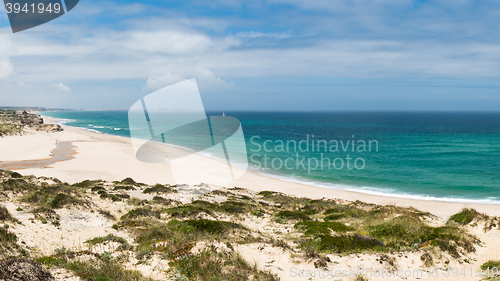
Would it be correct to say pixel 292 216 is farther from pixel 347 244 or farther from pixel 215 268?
pixel 215 268

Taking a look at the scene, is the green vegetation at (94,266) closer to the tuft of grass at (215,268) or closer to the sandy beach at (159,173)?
the tuft of grass at (215,268)

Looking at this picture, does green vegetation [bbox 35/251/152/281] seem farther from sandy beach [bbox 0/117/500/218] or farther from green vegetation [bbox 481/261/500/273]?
sandy beach [bbox 0/117/500/218]

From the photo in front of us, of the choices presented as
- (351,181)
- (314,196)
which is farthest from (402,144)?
(314,196)

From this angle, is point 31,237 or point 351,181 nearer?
point 31,237

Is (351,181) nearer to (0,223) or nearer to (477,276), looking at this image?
(477,276)

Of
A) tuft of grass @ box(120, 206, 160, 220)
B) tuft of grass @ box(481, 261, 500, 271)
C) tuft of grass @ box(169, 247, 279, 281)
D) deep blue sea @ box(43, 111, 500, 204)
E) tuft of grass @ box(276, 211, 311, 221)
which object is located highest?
tuft of grass @ box(169, 247, 279, 281)

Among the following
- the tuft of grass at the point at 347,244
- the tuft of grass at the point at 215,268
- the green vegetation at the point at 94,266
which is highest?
the green vegetation at the point at 94,266

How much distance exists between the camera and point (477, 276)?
881cm

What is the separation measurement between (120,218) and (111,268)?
7.14 m

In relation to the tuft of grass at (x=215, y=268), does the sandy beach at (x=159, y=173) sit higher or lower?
lower

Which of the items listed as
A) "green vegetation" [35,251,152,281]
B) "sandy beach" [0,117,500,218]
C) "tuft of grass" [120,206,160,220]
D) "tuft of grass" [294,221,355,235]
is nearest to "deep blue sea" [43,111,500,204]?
"sandy beach" [0,117,500,218]

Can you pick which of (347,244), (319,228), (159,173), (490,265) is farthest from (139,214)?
(159,173)

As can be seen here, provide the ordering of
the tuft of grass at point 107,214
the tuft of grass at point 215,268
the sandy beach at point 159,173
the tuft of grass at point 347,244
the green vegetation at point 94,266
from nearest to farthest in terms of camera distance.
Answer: the green vegetation at point 94,266, the tuft of grass at point 215,268, the tuft of grass at point 347,244, the tuft of grass at point 107,214, the sandy beach at point 159,173

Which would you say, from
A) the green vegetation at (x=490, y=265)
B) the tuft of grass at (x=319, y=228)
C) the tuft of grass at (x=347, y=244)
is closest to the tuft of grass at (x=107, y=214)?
the tuft of grass at (x=319, y=228)
